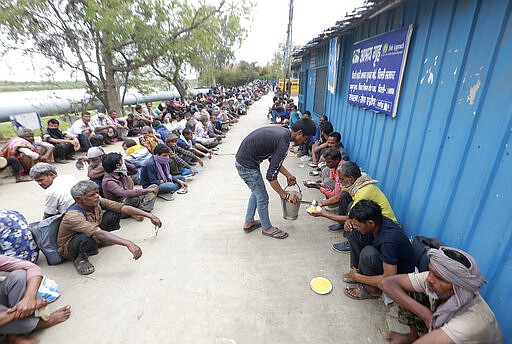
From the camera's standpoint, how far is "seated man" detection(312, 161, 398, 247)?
2.71 metres

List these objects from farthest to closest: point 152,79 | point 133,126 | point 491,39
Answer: point 152,79 → point 133,126 → point 491,39

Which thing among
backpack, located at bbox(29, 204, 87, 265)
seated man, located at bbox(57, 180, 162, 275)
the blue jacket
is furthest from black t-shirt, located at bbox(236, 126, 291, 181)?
the blue jacket

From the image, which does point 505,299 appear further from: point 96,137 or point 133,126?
point 133,126

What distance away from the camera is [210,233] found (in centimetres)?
363

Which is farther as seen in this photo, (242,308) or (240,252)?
(240,252)

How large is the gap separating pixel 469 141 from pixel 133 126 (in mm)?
10556

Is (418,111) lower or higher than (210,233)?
higher

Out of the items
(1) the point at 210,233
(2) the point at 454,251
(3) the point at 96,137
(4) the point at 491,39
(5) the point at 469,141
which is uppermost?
(4) the point at 491,39

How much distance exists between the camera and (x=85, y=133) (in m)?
7.38

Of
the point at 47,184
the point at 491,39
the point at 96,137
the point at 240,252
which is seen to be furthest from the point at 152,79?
the point at 491,39

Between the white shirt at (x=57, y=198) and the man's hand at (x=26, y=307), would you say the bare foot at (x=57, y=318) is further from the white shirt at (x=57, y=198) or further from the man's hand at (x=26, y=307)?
the white shirt at (x=57, y=198)

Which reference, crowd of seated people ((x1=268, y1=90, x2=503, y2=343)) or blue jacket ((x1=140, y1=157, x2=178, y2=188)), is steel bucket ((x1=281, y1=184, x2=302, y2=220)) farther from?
blue jacket ((x1=140, y1=157, x2=178, y2=188))

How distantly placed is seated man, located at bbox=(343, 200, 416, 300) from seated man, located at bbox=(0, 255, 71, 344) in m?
2.79

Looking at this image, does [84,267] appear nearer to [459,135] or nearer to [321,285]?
[321,285]
